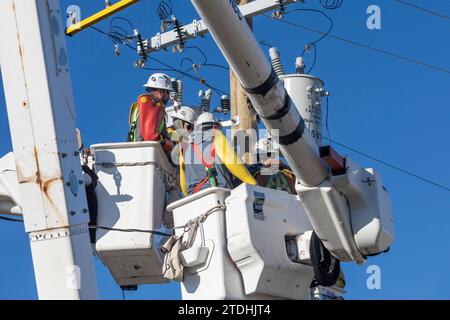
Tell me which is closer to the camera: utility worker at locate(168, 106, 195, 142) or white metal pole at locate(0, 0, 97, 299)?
white metal pole at locate(0, 0, 97, 299)

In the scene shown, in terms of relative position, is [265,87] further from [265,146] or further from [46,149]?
[265,146]

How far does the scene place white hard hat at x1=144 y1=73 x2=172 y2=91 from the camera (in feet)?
39.2

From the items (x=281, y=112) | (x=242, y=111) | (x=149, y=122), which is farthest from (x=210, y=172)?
(x=242, y=111)

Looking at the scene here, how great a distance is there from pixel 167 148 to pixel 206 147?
0.72 meters

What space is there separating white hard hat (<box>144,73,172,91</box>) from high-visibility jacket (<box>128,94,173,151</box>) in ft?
1.47

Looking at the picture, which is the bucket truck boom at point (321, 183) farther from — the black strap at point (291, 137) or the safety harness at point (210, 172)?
the safety harness at point (210, 172)

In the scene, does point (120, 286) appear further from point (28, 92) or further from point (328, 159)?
point (28, 92)

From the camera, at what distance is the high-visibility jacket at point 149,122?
11188 mm

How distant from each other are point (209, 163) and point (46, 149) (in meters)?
3.33

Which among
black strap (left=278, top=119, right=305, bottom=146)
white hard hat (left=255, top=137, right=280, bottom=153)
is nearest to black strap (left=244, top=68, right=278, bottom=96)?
black strap (left=278, top=119, right=305, bottom=146)

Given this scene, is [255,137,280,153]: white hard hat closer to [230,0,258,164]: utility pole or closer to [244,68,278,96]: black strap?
[230,0,258,164]: utility pole

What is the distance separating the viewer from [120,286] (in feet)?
→ 37.2

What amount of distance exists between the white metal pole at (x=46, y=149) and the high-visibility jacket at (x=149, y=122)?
3.69 m
